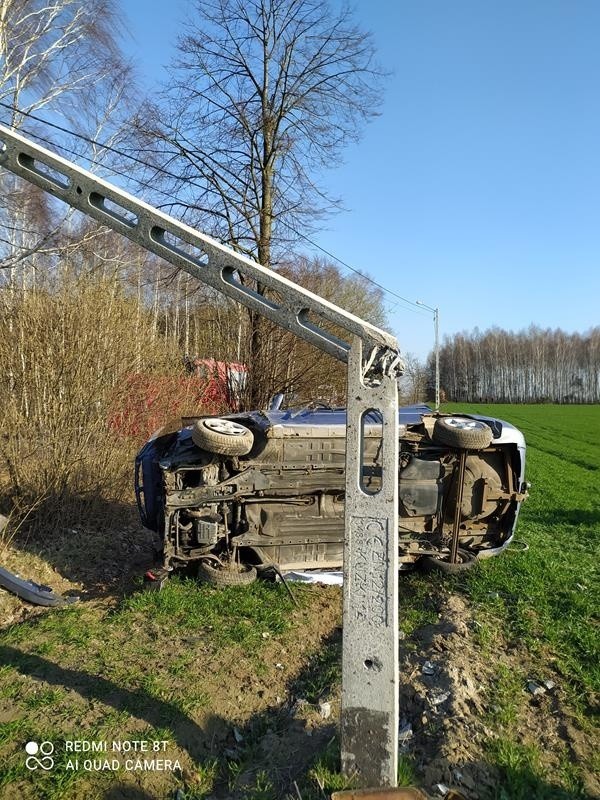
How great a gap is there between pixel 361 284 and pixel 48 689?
2862 centimetres

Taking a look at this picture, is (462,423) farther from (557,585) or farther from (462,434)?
(557,585)

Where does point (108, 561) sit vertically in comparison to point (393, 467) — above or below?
below

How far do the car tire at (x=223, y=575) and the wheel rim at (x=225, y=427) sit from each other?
1383mm

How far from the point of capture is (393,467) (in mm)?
2881

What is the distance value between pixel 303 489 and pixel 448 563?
1.89 metres

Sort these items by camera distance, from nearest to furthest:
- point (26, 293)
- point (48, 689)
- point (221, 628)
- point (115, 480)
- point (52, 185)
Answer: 1. point (52, 185)
2. point (48, 689)
3. point (221, 628)
4. point (26, 293)
5. point (115, 480)

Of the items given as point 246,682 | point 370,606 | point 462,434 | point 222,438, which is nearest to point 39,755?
point 246,682

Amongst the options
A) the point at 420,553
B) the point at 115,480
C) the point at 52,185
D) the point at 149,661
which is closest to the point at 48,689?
the point at 149,661

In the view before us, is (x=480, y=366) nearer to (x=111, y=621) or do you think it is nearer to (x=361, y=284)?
(x=361, y=284)

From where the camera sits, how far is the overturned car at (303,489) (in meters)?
5.75

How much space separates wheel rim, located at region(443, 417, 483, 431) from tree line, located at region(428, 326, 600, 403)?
298 feet

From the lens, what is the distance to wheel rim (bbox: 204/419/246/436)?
567 centimetres

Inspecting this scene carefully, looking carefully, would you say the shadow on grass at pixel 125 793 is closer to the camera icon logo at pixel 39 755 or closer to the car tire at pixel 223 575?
the camera icon logo at pixel 39 755

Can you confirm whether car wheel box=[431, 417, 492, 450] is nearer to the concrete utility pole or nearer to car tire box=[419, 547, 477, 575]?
car tire box=[419, 547, 477, 575]
